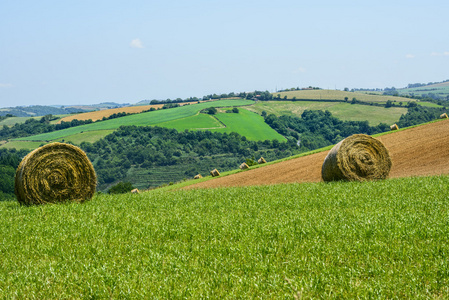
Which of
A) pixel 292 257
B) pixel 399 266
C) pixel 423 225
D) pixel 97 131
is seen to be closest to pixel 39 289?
pixel 292 257

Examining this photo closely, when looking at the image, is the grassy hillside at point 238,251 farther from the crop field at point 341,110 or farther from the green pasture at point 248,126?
the crop field at point 341,110

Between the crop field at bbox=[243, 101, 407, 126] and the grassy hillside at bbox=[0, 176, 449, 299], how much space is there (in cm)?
13169

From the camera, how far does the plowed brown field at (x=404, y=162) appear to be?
28.4m

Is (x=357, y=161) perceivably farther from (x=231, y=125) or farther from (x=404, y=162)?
(x=231, y=125)

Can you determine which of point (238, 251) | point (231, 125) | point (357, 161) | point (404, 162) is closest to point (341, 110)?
point (231, 125)

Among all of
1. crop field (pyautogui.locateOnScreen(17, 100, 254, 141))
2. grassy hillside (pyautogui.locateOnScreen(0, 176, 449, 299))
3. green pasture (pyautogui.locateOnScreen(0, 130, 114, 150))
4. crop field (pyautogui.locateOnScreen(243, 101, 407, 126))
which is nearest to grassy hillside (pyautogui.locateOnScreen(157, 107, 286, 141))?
crop field (pyautogui.locateOnScreen(17, 100, 254, 141))

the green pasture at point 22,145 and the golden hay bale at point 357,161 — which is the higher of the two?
the golden hay bale at point 357,161

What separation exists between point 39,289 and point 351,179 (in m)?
17.0

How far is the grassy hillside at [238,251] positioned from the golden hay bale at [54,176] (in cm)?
223

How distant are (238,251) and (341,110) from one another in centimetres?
16255

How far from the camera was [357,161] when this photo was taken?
68.5 ft

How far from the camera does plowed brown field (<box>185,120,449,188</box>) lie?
1118 inches

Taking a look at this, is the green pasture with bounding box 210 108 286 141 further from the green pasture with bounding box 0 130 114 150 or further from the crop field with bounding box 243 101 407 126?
the green pasture with bounding box 0 130 114 150

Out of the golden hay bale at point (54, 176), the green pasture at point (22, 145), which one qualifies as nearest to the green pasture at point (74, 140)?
the green pasture at point (22, 145)
